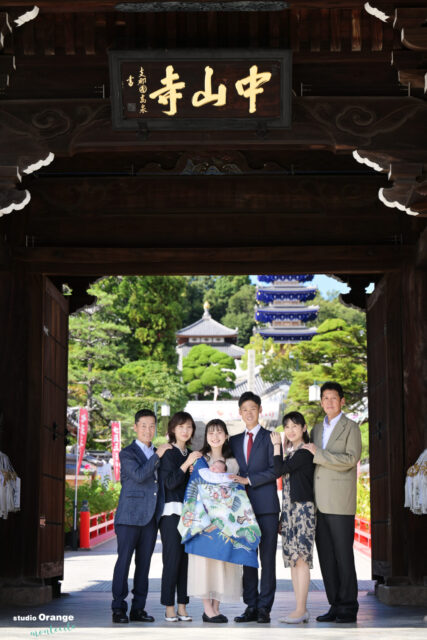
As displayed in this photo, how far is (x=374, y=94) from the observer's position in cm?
686

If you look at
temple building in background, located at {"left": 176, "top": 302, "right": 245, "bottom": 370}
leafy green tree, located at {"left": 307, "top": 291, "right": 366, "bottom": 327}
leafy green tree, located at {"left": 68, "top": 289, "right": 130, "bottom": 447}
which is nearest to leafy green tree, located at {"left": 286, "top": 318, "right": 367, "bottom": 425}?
leafy green tree, located at {"left": 68, "top": 289, "right": 130, "bottom": 447}

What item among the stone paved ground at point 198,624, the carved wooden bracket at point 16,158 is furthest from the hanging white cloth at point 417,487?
the carved wooden bracket at point 16,158

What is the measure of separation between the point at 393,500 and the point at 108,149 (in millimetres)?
4230

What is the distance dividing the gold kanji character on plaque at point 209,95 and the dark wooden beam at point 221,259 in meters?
2.77

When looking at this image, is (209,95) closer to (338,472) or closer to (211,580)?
(338,472)

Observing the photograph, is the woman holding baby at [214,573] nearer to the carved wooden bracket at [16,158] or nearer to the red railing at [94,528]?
the carved wooden bracket at [16,158]

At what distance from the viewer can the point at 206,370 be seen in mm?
51594

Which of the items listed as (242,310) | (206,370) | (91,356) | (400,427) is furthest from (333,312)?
(400,427)

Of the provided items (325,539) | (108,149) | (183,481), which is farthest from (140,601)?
(108,149)

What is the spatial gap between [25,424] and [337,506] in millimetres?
3214

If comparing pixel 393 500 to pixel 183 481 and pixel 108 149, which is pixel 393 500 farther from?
pixel 108 149

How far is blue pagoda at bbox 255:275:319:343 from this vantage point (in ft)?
183

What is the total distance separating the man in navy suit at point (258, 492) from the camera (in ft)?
22.4

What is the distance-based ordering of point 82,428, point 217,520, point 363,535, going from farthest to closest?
point 82,428 < point 363,535 < point 217,520
